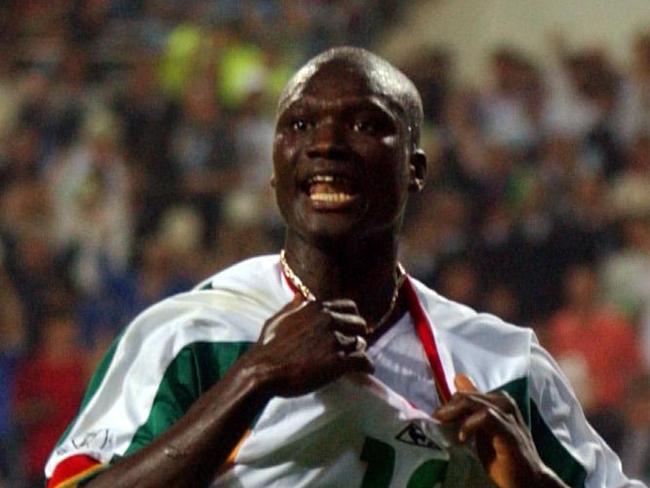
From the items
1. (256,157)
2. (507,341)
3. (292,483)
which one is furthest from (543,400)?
(256,157)

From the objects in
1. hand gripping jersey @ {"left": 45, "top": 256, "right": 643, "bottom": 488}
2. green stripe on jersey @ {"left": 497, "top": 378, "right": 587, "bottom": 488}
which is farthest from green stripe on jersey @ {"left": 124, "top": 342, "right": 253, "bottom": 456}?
green stripe on jersey @ {"left": 497, "top": 378, "right": 587, "bottom": 488}

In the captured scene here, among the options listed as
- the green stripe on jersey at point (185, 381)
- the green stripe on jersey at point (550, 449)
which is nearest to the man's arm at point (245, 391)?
the green stripe on jersey at point (185, 381)

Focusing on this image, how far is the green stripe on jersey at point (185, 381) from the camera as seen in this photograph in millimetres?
2859

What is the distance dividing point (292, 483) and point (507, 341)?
1.75 ft

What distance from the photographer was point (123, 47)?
949cm

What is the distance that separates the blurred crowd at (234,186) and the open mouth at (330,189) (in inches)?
178

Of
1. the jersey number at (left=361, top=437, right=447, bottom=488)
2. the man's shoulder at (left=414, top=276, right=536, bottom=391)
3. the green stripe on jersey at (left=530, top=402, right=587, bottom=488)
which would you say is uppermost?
the man's shoulder at (left=414, top=276, right=536, bottom=391)

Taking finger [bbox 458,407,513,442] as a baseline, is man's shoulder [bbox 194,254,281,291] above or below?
above

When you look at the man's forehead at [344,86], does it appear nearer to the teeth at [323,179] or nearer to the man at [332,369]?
the man at [332,369]

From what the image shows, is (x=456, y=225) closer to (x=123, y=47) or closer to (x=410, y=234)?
(x=410, y=234)

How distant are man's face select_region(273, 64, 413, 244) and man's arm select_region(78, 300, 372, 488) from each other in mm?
226

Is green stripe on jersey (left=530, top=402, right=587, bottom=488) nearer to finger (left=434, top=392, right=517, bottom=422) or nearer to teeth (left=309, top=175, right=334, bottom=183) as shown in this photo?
finger (left=434, top=392, right=517, bottom=422)

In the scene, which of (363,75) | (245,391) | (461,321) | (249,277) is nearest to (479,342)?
(461,321)

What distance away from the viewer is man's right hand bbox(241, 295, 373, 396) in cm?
274
